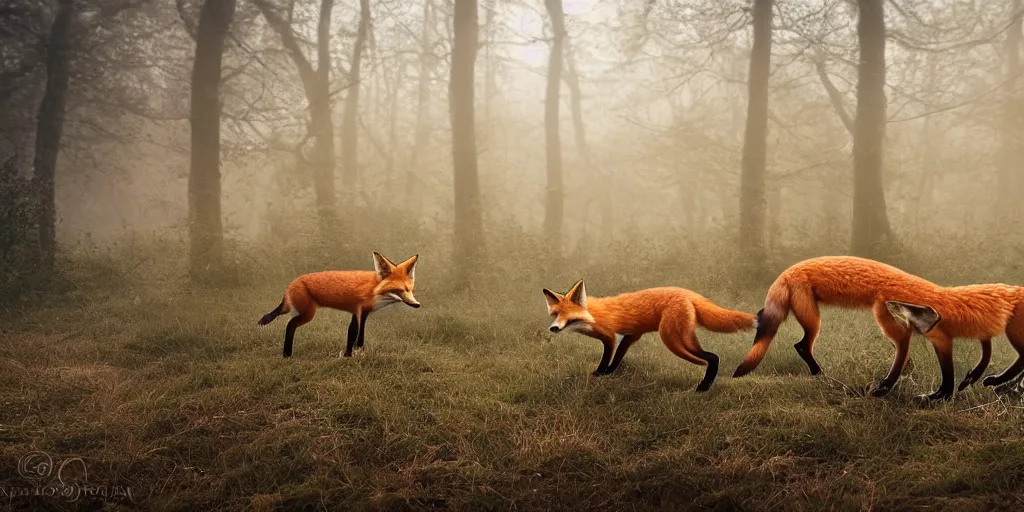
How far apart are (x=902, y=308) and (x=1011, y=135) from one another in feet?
73.9

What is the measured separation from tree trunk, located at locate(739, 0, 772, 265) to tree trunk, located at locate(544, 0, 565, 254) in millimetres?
7234

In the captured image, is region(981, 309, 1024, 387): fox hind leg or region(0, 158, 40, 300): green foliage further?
region(0, 158, 40, 300): green foliage

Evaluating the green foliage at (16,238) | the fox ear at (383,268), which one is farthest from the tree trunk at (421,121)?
the fox ear at (383,268)

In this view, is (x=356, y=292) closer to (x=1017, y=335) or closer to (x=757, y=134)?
(x=1017, y=335)

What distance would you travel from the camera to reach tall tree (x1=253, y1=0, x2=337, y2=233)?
734 inches

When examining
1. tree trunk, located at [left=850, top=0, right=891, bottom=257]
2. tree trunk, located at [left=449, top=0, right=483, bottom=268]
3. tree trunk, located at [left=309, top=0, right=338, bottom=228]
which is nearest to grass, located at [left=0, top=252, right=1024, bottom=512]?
tree trunk, located at [left=850, top=0, right=891, bottom=257]

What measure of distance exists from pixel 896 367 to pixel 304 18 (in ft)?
66.2

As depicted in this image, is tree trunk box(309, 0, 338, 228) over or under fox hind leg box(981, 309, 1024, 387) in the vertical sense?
over

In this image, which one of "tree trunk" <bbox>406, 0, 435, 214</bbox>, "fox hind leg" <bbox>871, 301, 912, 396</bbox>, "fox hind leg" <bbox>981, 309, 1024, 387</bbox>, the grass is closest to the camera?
the grass

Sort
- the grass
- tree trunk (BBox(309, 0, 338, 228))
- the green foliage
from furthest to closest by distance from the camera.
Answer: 1. tree trunk (BBox(309, 0, 338, 228))
2. the green foliage
3. the grass

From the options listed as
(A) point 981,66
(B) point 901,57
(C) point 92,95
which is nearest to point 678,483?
(B) point 901,57

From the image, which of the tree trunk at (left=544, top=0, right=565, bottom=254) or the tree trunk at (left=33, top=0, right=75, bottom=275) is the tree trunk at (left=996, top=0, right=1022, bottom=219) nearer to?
the tree trunk at (left=544, top=0, right=565, bottom=254)

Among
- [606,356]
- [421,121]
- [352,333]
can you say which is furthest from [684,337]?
[421,121]

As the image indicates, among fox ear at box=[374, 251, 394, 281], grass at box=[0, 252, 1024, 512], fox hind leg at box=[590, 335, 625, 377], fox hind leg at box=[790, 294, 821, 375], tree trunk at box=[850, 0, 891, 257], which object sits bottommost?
grass at box=[0, 252, 1024, 512]
